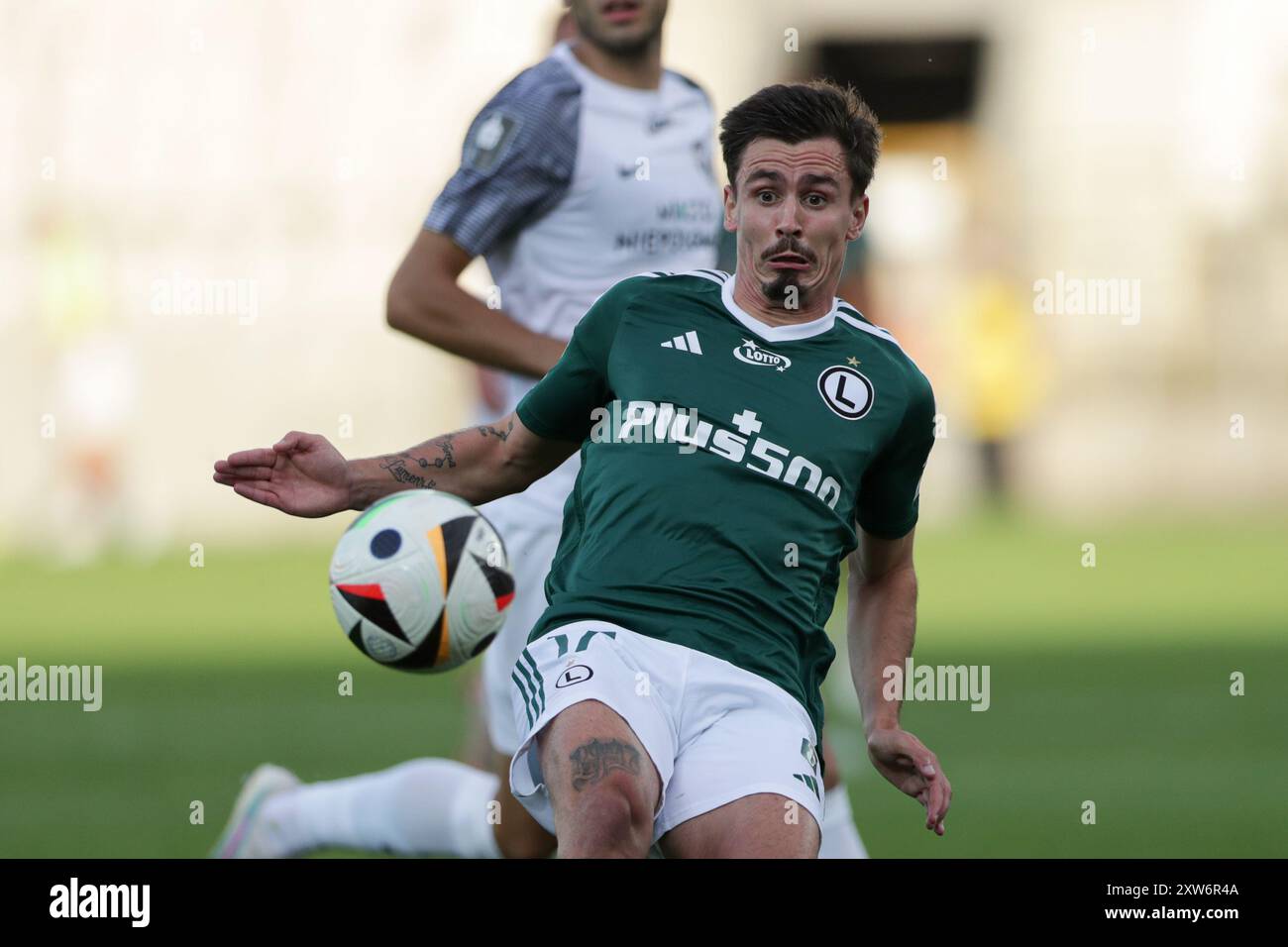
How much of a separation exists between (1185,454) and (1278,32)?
5.13m

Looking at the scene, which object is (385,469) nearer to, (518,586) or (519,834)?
(518,586)

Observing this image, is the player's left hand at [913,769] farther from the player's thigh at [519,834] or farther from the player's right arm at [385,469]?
the player's thigh at [519,834]

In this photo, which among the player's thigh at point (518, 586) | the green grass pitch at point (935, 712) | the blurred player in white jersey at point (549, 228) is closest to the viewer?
the blurred player in white jersey at point (549, 228)

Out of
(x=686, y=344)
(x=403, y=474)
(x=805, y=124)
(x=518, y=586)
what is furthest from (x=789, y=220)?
(x=518, y=586)

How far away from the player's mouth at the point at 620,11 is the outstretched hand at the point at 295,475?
6.00 ft

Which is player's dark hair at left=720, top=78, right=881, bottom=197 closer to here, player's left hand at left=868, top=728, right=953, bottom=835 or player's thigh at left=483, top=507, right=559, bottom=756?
player's left hand at left=868, top=728, right=953, bottom=835

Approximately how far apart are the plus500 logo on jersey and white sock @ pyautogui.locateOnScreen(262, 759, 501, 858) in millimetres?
2073

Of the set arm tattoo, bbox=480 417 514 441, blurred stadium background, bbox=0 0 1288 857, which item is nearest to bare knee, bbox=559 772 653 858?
arm tattoo, bbox=480 417 514 441

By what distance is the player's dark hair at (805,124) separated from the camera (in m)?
4.68

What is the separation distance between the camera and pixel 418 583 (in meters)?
4.54

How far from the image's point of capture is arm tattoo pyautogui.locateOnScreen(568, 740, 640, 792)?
4.23m

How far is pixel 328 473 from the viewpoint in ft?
15.6

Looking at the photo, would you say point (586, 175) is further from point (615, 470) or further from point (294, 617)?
point (294, 617)

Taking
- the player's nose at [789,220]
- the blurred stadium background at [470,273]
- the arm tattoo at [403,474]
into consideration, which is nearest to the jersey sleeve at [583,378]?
the arm tattoo at [403,474]
